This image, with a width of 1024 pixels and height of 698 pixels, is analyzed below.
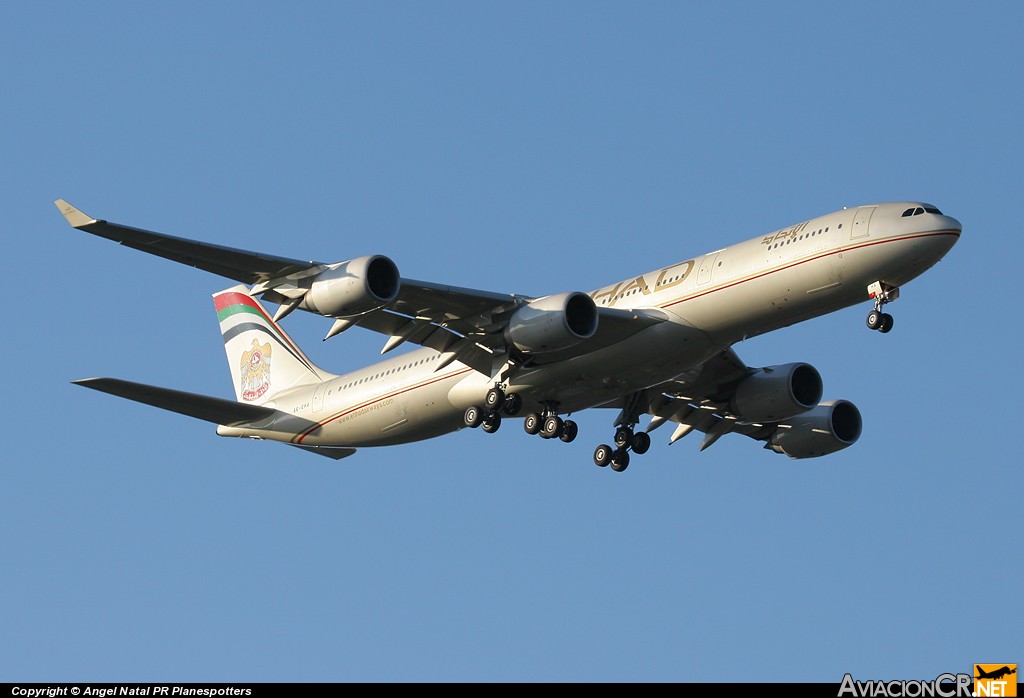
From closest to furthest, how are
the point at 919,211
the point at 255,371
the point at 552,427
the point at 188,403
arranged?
the point at 919,211 < the point at 552,427 < the point at 188,403 < the point at 255,371

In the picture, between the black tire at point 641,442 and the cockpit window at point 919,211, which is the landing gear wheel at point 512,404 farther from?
the cockpit window at point 919,211

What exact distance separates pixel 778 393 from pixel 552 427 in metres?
7.04

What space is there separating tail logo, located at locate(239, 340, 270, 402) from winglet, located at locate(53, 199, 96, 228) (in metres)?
16.9

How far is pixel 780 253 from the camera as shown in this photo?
128 ft

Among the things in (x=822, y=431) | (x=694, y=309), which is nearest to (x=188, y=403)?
(x=694, y=309)

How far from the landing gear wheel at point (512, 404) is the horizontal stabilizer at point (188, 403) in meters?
8.86

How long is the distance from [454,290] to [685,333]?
602 centimetres

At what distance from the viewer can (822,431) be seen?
47.7 metres

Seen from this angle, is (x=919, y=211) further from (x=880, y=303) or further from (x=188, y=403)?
(x=188, y=403)

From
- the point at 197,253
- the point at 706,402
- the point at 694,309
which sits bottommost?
the point at 706,402

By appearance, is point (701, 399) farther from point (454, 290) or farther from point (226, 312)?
point (226, 312)

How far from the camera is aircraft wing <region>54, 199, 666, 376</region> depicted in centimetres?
3694

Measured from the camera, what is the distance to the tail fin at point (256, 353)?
50.3m

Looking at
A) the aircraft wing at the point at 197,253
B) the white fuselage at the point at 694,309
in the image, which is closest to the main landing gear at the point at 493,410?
the white fuselage at the point at 694,309
